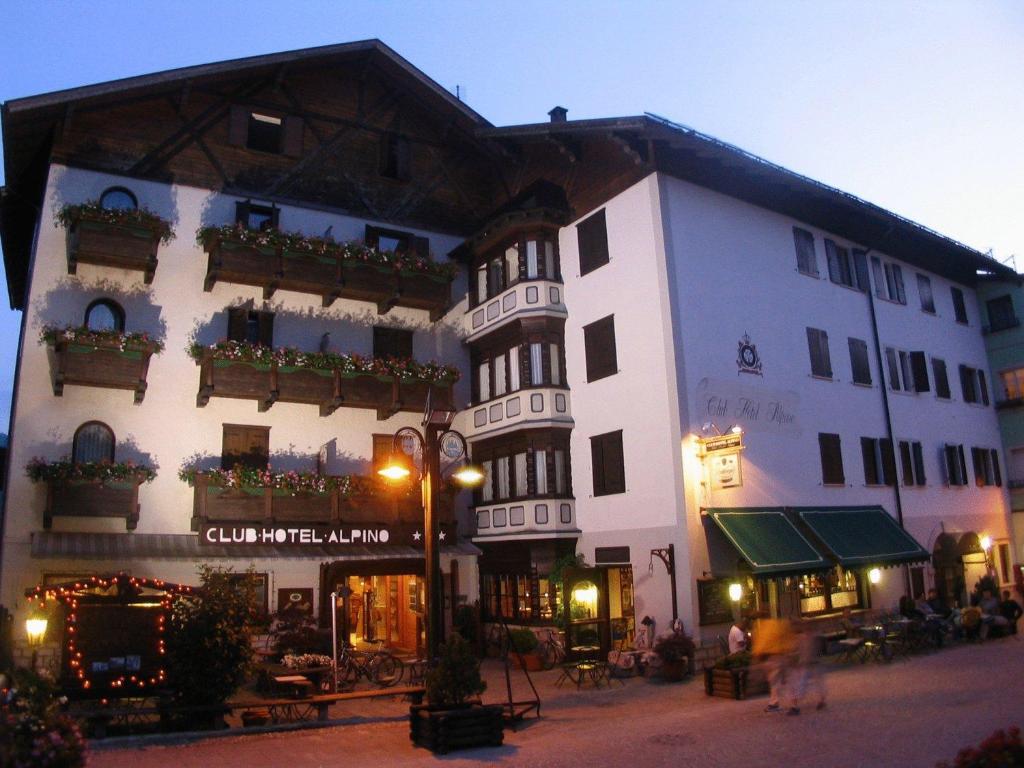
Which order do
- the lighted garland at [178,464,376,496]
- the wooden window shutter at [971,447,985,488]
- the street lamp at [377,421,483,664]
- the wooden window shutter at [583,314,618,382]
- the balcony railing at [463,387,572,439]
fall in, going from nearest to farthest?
the street lamp at [377,421,483,664] → the lighted garland at [178,464,376,496] → the wooden window shutter at [583,314,618,382] → the balcony railing at [463,387,572,439] → the wooden window shutter at [971,447,985,488]

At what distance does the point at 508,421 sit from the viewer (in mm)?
26281

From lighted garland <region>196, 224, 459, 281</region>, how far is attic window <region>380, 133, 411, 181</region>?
3174mm

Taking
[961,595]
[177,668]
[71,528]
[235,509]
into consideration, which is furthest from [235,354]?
[961,595]

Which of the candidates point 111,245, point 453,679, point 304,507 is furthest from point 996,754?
point 111,245

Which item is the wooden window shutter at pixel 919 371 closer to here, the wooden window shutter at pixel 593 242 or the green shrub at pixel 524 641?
the wooden window shutter at pixel 593 242

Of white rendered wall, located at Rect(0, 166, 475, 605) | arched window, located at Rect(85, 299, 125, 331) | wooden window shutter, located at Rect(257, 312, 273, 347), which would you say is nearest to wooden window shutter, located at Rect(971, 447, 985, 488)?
white rendered wall, located at Rect(0, 166, 475, 605)

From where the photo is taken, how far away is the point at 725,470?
21578 millimetres

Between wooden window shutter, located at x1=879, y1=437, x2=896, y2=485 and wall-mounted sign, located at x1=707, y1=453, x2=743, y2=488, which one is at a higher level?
wooden window shutter, located at x1=879, y1=437, x2=896, y2=485

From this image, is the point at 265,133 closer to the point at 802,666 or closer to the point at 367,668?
the point at 367,668

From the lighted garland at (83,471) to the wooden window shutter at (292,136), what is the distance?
37.1ft

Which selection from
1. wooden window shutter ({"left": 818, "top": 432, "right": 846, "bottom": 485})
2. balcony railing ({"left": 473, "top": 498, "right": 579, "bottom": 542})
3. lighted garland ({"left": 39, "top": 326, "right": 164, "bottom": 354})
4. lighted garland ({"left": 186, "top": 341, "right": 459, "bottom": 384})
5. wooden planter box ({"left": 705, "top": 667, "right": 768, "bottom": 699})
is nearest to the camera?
wooden planter box ({"left": 705, "top": 667, "right": 768, "bottom": 699})

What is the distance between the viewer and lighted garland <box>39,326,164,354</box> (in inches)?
865

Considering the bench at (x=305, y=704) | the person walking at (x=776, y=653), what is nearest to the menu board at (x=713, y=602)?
the person walking at (x=776, y=653)

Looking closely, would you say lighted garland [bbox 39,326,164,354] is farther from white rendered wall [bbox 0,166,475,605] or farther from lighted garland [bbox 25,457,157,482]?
lighted garland [bbox 25,457,157,482]
